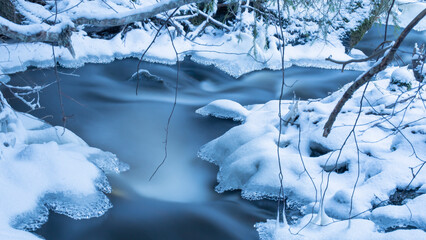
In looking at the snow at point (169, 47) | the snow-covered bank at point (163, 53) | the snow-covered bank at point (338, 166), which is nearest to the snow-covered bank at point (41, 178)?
the snow-covered bank at point (338, 166)

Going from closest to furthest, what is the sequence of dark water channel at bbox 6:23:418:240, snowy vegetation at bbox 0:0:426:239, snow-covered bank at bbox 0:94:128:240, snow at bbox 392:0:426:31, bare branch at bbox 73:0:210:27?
bare branch at bbox 73:0:210:27 → snowy vegetation at bbox 0:0:426:239 → snow-covered bank at bbox 0:94:128:240 → dark water channel at bbox 6:23:418:240 → snow at bbox 392:0:426:31

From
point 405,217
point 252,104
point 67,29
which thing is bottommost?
point 252,104

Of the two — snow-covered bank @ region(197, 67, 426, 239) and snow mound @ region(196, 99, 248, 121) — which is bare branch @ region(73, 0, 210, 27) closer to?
snow-covered bank @ region(197, 67, 426, 239)

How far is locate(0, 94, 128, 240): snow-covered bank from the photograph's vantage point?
3.37 meters

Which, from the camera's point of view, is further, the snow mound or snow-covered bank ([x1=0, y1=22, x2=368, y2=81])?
snow-covered bank ([x1=0, y1=22, x2=368, y2=81])

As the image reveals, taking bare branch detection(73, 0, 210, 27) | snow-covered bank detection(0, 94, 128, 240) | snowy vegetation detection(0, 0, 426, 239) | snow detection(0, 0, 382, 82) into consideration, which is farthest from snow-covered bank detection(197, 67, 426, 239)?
snow detection(0, 0, 382, 82)

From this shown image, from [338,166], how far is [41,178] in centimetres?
287

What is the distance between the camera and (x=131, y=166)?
4.67 metres

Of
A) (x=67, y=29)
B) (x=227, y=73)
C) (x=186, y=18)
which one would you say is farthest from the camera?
(x=186, y=18)

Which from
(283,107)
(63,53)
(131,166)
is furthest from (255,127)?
(63,53)

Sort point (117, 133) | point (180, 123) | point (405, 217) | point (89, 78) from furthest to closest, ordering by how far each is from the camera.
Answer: point (89, 78), point (180, 123), point (117, 133), point (405, 217)

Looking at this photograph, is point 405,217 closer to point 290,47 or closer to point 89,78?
point 89,78

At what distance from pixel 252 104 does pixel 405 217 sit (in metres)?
3.96

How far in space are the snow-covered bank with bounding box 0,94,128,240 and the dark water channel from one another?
0.45ft
